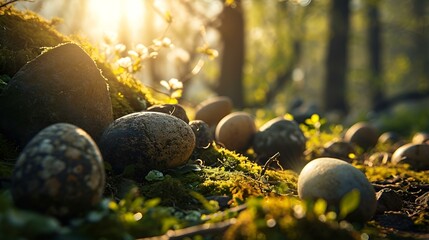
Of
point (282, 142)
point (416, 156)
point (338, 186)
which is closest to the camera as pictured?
point (338, 186)

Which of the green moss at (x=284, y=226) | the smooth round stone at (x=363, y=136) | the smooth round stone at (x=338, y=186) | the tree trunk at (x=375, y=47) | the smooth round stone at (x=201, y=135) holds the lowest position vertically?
the tree trunk at (x=375, y=47)

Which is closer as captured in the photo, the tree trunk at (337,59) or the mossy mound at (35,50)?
the mossy mound at (35,50)

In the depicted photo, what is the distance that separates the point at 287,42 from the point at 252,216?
24061 millimetres

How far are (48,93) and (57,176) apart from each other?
1687 mm

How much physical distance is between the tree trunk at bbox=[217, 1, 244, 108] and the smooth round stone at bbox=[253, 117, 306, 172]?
9052 millimetres

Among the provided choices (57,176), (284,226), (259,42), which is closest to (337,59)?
(259,42)

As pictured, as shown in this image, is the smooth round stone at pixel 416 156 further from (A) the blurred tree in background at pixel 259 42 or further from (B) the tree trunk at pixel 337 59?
(B) the tree trunk at pixel 337 59

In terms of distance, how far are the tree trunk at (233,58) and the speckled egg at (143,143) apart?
1150 centimetres

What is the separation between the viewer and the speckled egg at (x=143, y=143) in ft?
13.8

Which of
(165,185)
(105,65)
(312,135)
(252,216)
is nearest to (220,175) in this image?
(165,185)

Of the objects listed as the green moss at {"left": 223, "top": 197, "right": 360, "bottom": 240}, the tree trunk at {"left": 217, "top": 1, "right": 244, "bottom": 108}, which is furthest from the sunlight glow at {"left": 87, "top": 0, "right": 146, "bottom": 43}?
the green moss at {"left": 223, "top": 197, "right": 360, "bottom": 240}

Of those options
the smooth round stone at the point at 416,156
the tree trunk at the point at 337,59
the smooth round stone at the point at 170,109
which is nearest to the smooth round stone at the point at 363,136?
the smooth round stone at the point at 416,156

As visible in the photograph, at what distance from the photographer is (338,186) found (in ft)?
11.6

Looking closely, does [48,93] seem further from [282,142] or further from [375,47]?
[375,47]
